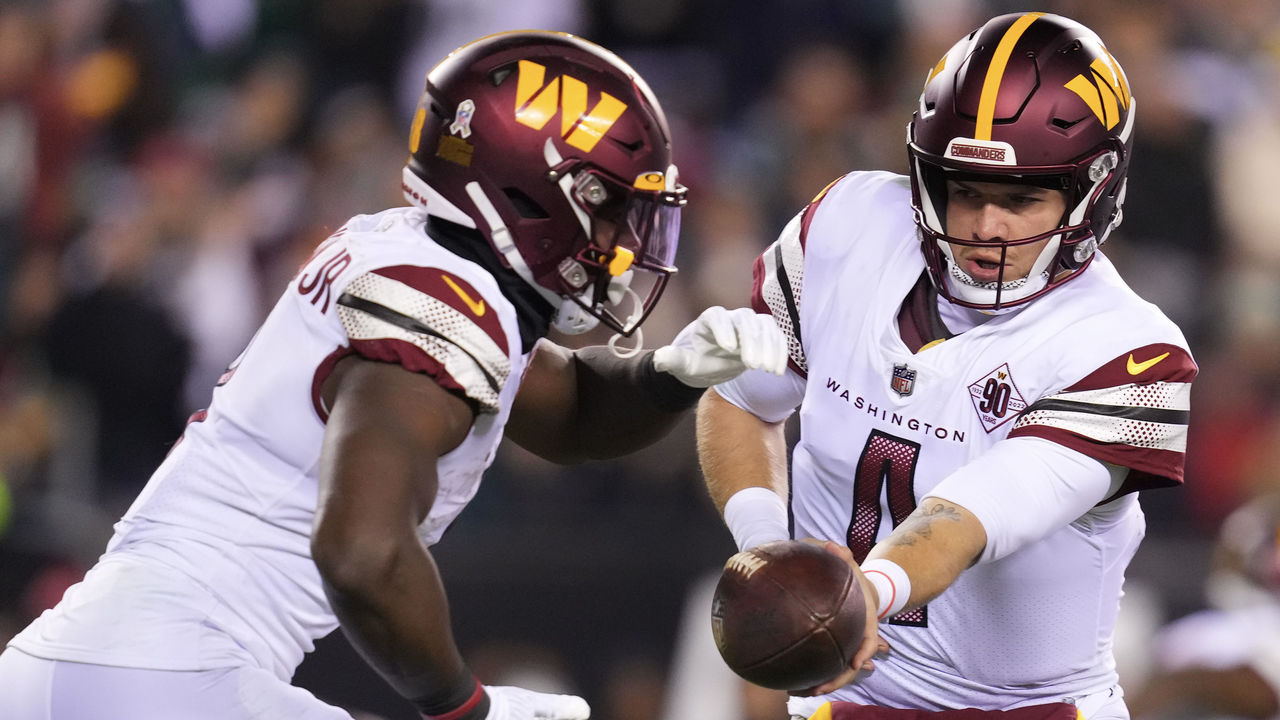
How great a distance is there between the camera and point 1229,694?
18.8ft

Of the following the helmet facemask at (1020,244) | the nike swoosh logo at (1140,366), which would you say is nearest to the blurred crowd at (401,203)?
the helmet facemask at (1020,244)

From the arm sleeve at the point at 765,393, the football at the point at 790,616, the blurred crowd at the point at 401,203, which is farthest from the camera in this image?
the blurred crowd at the point at 401,203

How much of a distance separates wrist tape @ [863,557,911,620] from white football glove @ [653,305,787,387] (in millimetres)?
492

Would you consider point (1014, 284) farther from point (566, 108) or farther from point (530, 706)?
point (530, 706)

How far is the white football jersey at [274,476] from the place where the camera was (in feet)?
9.66

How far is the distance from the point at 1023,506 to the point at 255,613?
1459 mm

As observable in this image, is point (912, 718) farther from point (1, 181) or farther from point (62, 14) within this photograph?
point (62, 14)

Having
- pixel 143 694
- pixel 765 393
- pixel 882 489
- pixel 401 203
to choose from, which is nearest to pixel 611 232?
pixel 765 393

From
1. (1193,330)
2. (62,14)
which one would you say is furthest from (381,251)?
(62,14)

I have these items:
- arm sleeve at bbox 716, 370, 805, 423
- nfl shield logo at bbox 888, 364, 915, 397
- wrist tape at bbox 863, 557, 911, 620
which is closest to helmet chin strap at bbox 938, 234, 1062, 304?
nfl shield logo at bbox 888, 364, 915, 397

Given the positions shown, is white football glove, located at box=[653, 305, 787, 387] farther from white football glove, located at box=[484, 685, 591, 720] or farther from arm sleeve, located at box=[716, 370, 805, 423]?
white football glove, located at box=[484, 685, 591, 720]

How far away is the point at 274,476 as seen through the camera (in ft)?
9.98

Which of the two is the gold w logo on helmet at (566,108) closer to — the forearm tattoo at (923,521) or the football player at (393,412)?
the football player at (393,412)

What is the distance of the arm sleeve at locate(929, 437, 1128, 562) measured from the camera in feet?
10.1
